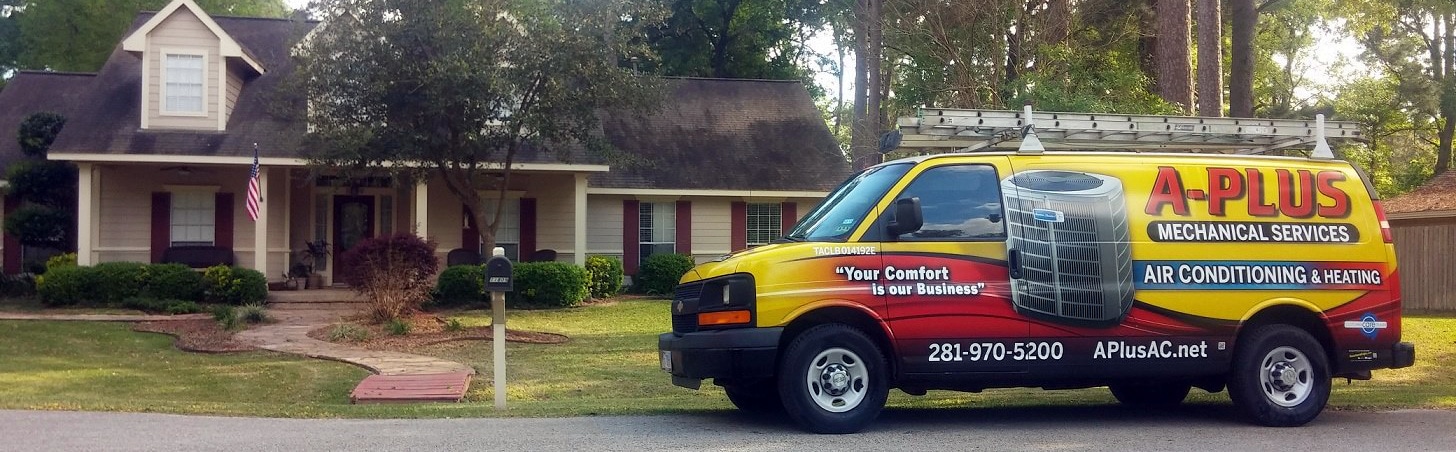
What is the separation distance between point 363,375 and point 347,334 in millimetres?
3008

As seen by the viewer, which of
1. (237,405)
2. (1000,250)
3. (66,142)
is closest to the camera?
(1000,250)

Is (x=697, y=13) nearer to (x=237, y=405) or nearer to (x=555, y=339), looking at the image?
(x=555, y=339)

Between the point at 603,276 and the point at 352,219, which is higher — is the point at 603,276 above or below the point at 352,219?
below

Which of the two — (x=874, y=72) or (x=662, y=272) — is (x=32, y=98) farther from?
(x=874, y=72)

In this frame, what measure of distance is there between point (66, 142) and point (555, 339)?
34.9ft

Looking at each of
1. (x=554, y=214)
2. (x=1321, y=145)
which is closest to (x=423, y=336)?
(x=554, y=214)

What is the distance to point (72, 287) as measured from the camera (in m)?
19.6

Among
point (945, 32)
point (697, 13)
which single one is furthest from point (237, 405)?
point (697, 13)

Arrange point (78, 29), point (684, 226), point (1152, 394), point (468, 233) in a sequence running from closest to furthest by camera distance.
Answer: point (1152, 394) < point (468, 233) < point (684, 226) < point (78, 29)

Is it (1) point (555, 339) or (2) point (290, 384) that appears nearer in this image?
(2) point (290, 384)

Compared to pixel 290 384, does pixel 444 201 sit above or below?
above

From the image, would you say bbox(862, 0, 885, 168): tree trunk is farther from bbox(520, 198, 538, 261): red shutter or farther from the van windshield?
the van windshield

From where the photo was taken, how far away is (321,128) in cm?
1684

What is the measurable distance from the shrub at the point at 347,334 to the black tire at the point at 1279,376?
36.4 feet
